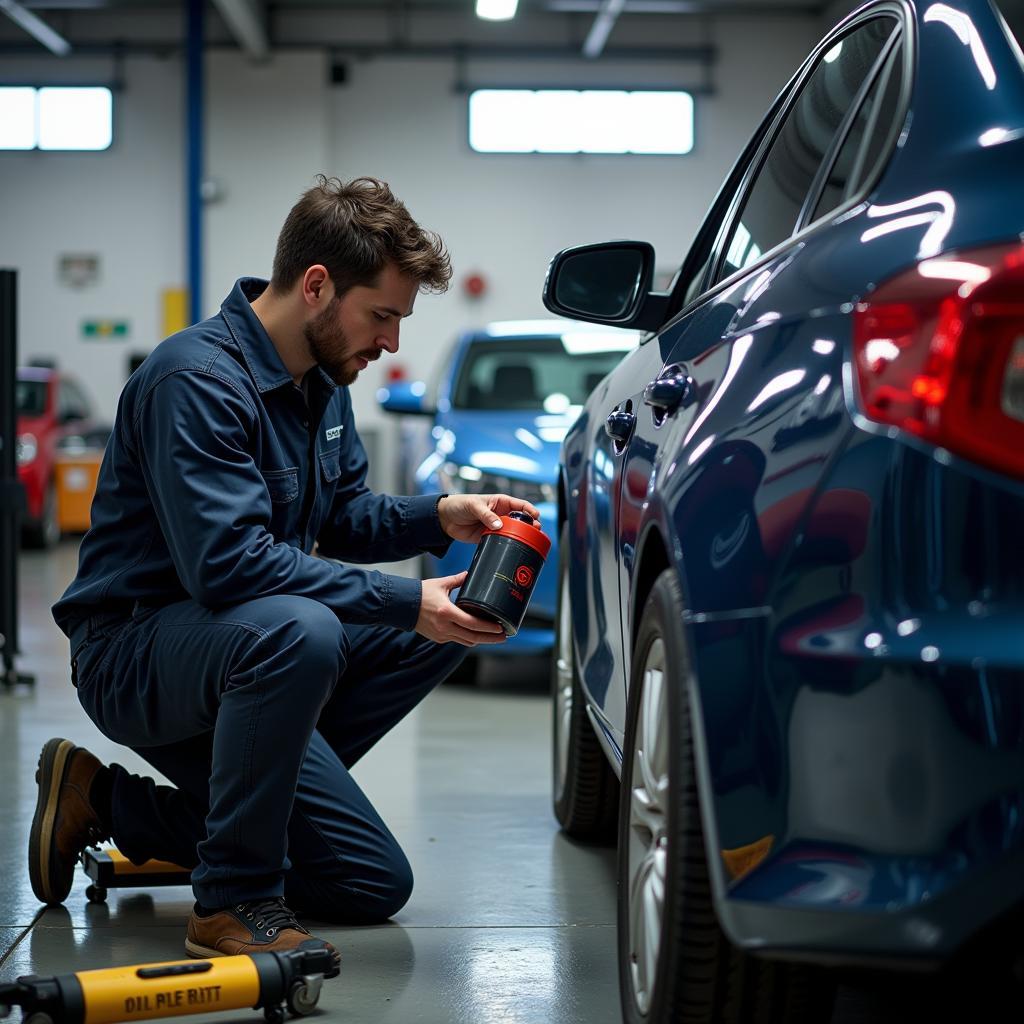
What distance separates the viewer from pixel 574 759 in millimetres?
3076

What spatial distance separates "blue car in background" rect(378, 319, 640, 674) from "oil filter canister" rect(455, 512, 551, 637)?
239 centimetres

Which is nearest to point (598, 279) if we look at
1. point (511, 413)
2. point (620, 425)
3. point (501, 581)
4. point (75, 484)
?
point (620, 425)

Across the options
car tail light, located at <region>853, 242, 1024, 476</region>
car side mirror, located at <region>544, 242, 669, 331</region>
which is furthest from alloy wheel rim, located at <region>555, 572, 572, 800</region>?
car tail light, located at <region>853, 242, 1024, 476</region>

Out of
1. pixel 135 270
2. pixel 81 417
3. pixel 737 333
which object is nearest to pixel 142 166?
pixel 135 270

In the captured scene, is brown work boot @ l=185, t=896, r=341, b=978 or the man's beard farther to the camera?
the man's beard

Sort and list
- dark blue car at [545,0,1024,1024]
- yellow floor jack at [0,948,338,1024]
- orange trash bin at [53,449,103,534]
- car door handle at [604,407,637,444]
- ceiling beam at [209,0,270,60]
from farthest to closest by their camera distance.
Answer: ceiling beam at [209,0,270,60] → orange trash bin at [53,449,103,534] → car door handle at [604,407,637,444] → yellow floor jack at [0,948,338,1024] → dark blue car at [545,0,1024,1024]

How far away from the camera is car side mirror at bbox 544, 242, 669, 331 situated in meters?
2.71

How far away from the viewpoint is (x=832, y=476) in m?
1.25

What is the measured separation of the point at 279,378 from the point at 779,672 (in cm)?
142

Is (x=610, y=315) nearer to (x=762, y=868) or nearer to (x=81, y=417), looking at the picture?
(x=762, y=868)

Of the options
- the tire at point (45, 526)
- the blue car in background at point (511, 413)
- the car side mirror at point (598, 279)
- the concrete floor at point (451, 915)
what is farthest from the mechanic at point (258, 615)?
the tire at point (45, 526)

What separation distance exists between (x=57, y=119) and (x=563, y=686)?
14.4m

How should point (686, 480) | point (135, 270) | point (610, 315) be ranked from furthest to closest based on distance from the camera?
point (135, 270) → point (610, 315) → point (686, 480)

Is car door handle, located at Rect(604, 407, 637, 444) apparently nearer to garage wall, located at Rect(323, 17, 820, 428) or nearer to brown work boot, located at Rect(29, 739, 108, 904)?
brown work boot, located at Rect(29, 739, 108, 904)
